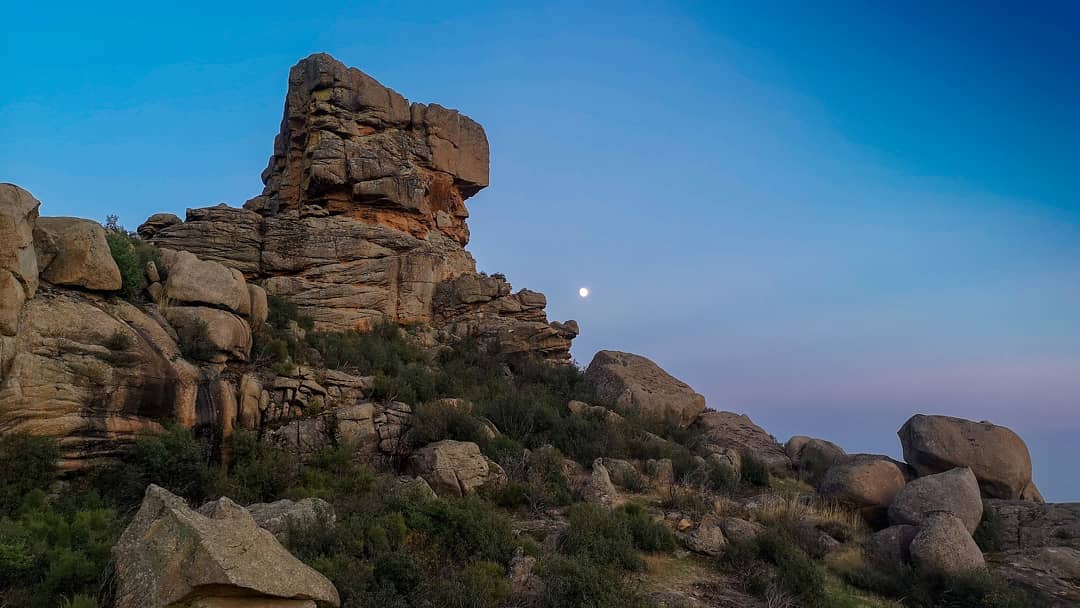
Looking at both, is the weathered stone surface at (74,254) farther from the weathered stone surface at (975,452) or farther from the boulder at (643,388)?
the weathered stone surface at (975,452)

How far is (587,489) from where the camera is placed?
13.0 m

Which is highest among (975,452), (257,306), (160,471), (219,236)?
(219,236)

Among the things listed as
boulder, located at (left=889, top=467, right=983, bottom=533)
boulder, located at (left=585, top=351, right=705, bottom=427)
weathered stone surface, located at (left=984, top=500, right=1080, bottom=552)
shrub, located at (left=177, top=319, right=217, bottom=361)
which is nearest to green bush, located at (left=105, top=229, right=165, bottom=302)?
shrub, located at (left=177, top=319, right=217, bottom=361)

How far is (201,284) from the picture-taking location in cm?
1554

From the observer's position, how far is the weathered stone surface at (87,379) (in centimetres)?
1005

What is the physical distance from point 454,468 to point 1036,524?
13.3m

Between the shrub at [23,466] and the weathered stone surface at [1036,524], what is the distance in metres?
18.5

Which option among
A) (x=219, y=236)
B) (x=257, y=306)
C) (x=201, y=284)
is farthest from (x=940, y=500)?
(x=219, y=236)

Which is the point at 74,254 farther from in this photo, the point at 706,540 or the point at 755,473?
the point at 755,473

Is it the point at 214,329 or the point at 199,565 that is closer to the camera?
the point at 199,565

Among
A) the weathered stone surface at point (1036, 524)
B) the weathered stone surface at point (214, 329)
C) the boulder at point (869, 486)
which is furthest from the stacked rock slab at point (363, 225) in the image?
the weathered stone surface at point (1036, 524)

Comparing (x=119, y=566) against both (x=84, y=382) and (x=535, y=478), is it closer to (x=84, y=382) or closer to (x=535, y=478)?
(x=84, y=382)

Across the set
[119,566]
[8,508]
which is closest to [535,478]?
[119,566]

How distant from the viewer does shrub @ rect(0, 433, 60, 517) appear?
9.04m
